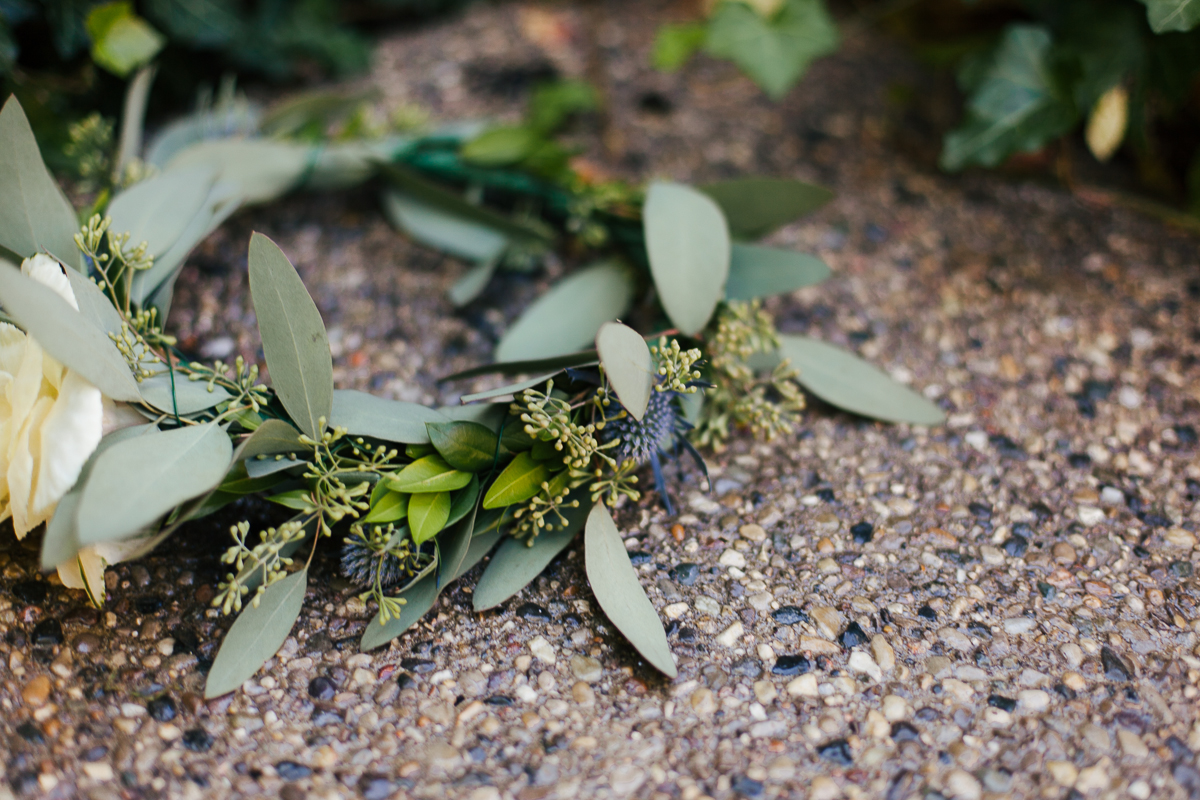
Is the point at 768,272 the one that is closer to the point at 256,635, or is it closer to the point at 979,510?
the point at 979,510

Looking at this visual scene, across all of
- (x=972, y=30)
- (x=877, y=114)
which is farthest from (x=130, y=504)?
(x=972, y=30)

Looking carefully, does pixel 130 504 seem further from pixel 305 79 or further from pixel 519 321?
pixel 305 79

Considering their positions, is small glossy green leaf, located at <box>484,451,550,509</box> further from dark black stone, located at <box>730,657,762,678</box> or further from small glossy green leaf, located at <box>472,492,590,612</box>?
dark black stone, located at <box>730,657,762,678</box>

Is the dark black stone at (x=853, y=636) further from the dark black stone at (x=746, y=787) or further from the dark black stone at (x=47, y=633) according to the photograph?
the dark black stone at (x=47, y=633)

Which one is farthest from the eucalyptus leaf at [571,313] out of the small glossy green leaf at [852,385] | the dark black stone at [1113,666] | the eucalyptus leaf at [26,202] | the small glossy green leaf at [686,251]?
the dark black stone at [1113,666]

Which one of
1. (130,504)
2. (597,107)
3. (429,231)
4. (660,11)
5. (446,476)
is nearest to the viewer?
(130,504)

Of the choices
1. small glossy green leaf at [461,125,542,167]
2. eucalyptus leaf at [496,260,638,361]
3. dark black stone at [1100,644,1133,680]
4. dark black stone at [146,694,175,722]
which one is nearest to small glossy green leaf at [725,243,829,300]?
eucalyptus leaf at [496,260,638,361]
